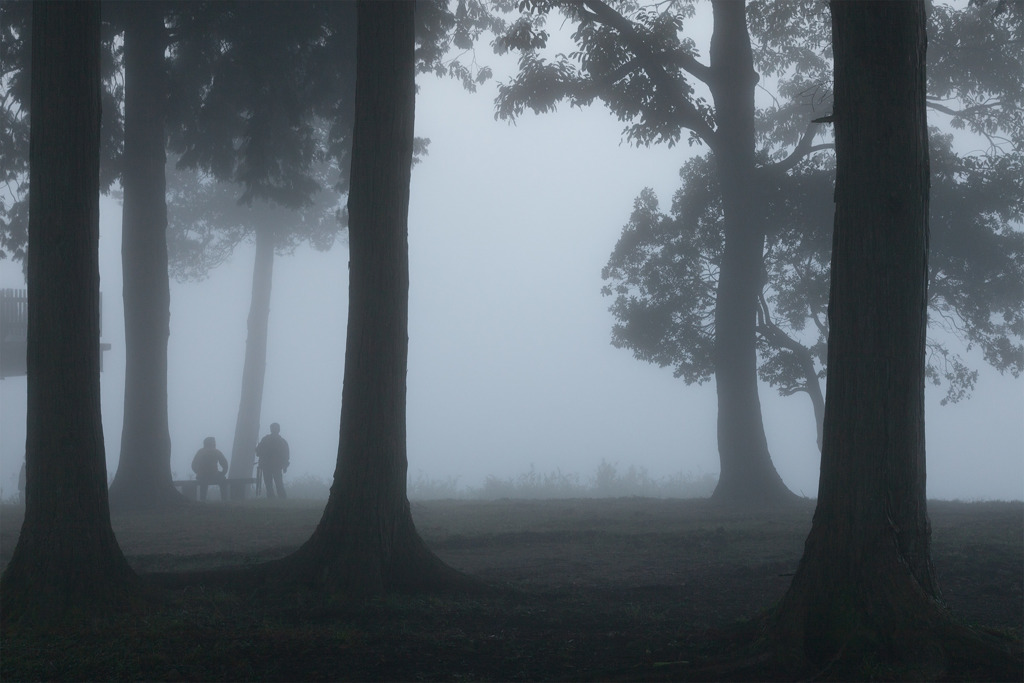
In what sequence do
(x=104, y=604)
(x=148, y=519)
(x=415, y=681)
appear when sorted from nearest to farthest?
(x=415, y=681), (x=104, y=604), (x=148, y=519)

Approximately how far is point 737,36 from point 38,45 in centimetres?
1471

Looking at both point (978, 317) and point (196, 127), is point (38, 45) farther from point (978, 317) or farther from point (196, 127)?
point (978, 317)

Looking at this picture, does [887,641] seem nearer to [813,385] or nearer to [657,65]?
[657,65]

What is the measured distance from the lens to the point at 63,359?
657 cm

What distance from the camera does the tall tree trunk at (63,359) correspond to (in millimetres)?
6402

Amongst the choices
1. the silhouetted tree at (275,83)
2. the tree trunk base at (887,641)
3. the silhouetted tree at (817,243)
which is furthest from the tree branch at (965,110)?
the tree trunk base at (887,641)

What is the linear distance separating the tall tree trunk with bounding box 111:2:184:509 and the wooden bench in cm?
478

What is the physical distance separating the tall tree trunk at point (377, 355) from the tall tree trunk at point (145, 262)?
388 inches

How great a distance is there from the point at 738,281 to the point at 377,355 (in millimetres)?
11391

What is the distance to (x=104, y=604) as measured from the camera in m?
6.40

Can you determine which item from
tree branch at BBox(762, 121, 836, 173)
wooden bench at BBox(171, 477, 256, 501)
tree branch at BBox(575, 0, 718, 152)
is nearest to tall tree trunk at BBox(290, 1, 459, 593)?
tree branch at BBox(575, 0, 718, 152)

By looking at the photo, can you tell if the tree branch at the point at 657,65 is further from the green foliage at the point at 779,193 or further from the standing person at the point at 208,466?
the standing person at the point at 208,466

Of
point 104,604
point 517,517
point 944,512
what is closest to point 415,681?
point 104,604

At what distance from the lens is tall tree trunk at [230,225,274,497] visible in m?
30.7
